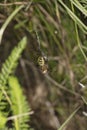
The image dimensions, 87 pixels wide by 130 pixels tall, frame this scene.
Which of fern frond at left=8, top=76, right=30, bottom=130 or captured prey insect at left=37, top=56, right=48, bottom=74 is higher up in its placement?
captured prey insect at left=37, top=56, right=48, bottom=74

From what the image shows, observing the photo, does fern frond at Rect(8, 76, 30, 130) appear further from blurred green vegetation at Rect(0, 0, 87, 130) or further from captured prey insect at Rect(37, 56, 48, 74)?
blurred green vegetation at Rect(0, 0, 87, 130)

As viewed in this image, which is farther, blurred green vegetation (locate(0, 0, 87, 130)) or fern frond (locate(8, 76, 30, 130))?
blurred green vegetation (locate(0, 0, 87, 130))

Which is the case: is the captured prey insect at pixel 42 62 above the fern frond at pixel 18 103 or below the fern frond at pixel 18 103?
above

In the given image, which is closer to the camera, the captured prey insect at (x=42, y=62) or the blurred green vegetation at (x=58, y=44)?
the captured prey insect at (x=42, y=62)

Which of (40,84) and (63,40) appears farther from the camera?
(40,84)

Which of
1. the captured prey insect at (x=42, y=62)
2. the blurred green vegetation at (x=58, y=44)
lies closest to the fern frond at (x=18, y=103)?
Result: the captured prey insect at (x=42, y=62)

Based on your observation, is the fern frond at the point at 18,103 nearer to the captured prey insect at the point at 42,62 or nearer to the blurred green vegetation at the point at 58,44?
the captured prey insect at the point at 42,62

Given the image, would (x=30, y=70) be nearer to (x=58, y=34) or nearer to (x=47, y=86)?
(x=47, y=86)

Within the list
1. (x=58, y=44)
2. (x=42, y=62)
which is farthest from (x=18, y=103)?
(x=58, y=44)

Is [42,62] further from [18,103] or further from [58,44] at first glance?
[58,44]

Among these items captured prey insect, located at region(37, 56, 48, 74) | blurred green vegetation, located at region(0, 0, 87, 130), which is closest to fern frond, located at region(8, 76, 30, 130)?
captured prey insect, located at region(37, 56, 48, 74)

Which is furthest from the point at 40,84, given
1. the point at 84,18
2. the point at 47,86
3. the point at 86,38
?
the point at 84,18
